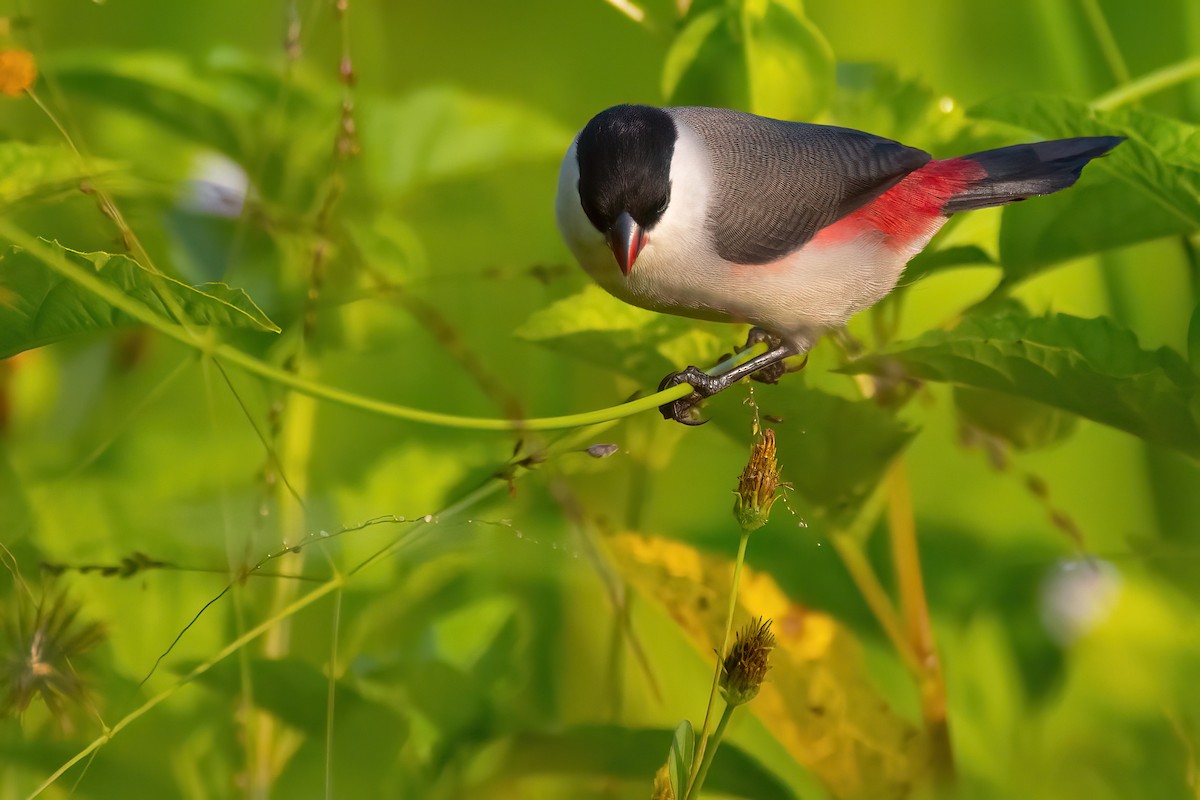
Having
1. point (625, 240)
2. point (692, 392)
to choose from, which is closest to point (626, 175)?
point (625, 240)

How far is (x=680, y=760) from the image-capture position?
45cm

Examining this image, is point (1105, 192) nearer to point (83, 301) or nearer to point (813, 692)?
point (813, 692)

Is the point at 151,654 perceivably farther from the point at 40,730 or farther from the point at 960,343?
the point at 960,343

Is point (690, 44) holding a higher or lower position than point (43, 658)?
higher

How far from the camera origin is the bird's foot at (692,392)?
1.87ft

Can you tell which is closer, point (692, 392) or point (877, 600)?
point (692, 392)

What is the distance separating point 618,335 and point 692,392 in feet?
0.22

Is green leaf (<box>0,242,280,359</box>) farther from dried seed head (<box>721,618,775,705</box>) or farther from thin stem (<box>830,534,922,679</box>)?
thin stem (<box>830,534,922,679</box>)

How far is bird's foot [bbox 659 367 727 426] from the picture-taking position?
571 mm

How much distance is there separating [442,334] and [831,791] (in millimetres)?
386

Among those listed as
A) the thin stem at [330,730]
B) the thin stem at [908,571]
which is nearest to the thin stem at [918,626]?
the thin stem at [908,571]

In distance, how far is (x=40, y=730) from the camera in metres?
0.63

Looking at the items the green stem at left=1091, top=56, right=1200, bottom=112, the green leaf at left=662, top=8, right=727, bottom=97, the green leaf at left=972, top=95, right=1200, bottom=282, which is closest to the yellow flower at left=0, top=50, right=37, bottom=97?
the green leaf at left=662, top=8, right=727, bottom=97

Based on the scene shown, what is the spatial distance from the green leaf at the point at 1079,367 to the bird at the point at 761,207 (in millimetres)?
149
